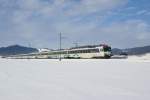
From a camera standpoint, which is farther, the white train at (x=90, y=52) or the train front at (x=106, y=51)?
the white train at (x=90, y=52)

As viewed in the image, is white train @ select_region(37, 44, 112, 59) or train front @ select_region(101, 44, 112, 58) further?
white train @ select_region(37, 44, 112, 59)

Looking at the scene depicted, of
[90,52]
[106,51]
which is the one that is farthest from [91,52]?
[106,51]

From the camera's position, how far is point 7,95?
9477 millimetres

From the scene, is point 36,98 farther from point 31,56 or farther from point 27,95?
point 31,56

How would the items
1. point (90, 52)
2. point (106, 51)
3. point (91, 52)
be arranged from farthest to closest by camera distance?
point (90, 52) < point (91, 52) < point (106, 51)

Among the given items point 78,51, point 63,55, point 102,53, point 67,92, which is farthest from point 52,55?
point 67,92

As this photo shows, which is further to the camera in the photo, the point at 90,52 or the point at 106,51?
the point at 90,52

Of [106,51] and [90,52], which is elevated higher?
[106,51]

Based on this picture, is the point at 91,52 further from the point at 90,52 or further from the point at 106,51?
the point at 106,51

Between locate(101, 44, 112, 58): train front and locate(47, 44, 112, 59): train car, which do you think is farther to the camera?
locate(47, 44, 112, 59): train car

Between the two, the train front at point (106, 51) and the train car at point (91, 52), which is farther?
the train car at point (91, 52)

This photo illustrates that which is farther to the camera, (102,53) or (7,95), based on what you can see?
(102,53)

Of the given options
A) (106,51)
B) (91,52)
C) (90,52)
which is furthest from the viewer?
(90,52)

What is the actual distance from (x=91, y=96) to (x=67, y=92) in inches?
49.9
